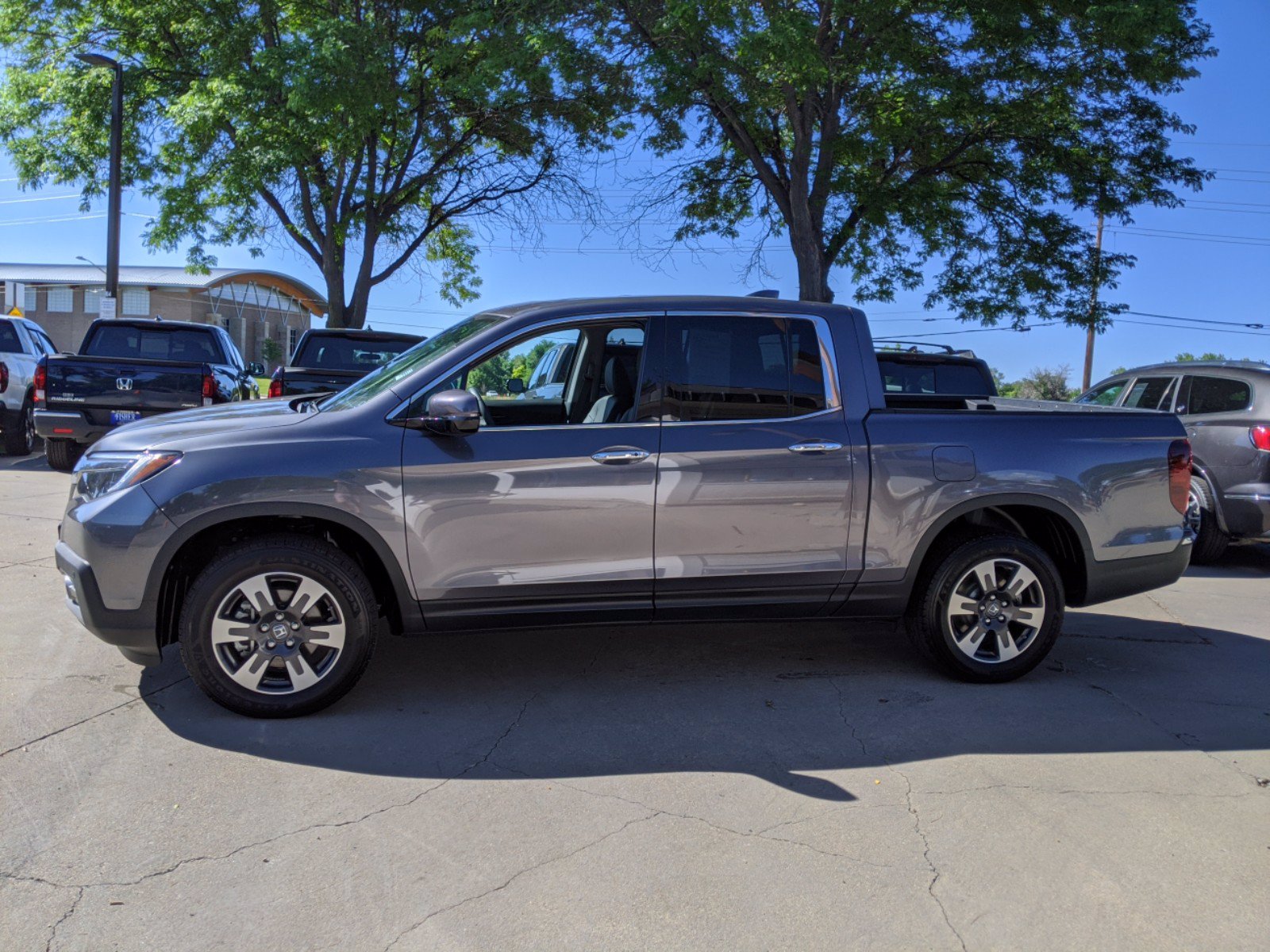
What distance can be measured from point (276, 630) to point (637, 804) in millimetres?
1723

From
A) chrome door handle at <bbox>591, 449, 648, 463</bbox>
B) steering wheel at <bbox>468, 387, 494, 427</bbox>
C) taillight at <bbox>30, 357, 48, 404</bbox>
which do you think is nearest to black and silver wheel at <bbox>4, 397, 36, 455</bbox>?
taillight at <bbox>30, 357, 48, 404</bbox>

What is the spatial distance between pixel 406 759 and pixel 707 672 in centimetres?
174

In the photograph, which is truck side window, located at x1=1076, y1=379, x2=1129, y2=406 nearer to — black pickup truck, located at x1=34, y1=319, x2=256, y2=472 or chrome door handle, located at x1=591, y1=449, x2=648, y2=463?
chrome door handle, located at x1=591, y1=449, x2=648, y2=463

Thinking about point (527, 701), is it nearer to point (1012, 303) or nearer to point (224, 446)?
point (224, 446)

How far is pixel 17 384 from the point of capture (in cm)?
Result: 1402

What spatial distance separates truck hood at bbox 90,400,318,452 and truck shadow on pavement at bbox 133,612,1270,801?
1.17 meters

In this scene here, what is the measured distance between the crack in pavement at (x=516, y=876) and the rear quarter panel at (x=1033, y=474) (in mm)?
1933

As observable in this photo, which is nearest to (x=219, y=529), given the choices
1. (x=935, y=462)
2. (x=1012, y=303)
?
(x=935, y=462)

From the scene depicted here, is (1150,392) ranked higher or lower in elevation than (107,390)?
higher

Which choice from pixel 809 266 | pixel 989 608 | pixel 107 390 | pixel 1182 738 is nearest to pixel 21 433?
pixel 107 390

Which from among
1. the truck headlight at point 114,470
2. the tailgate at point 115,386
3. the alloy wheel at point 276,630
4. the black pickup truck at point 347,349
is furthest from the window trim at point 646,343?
the tailgate at point 115,386

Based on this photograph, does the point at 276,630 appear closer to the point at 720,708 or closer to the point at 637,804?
the point at 637,804

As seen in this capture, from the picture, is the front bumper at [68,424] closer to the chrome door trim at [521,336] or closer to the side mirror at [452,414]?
the chrome door trim at [521,336]

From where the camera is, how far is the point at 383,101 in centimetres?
1725
